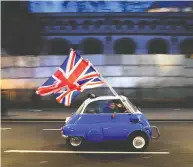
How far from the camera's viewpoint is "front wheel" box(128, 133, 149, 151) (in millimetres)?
10383

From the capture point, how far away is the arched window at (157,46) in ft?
141

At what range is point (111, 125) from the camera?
1034 centimetres

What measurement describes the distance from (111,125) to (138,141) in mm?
866

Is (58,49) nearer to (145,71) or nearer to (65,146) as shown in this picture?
(145,71)

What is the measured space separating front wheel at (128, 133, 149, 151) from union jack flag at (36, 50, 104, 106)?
1.80 m

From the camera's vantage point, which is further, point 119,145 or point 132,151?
point 119,145

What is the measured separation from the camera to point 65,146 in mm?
11250

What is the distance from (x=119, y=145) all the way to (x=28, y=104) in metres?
13.0

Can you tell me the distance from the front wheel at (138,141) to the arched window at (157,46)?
33.3 m

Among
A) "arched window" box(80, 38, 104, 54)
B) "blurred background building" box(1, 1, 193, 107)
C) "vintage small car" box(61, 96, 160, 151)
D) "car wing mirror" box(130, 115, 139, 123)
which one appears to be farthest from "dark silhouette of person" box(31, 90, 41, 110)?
"arched window" box(80, 38, 104, 54)

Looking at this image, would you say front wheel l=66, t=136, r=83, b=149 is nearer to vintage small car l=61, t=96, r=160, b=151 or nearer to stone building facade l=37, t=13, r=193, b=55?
vintage small car l=61, t=96, r=160, b=151

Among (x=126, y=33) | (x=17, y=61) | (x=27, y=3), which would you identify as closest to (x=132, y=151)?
(x=17, y=61)

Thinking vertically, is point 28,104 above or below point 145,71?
below

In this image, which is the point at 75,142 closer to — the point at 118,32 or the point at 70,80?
the point at 70,80
